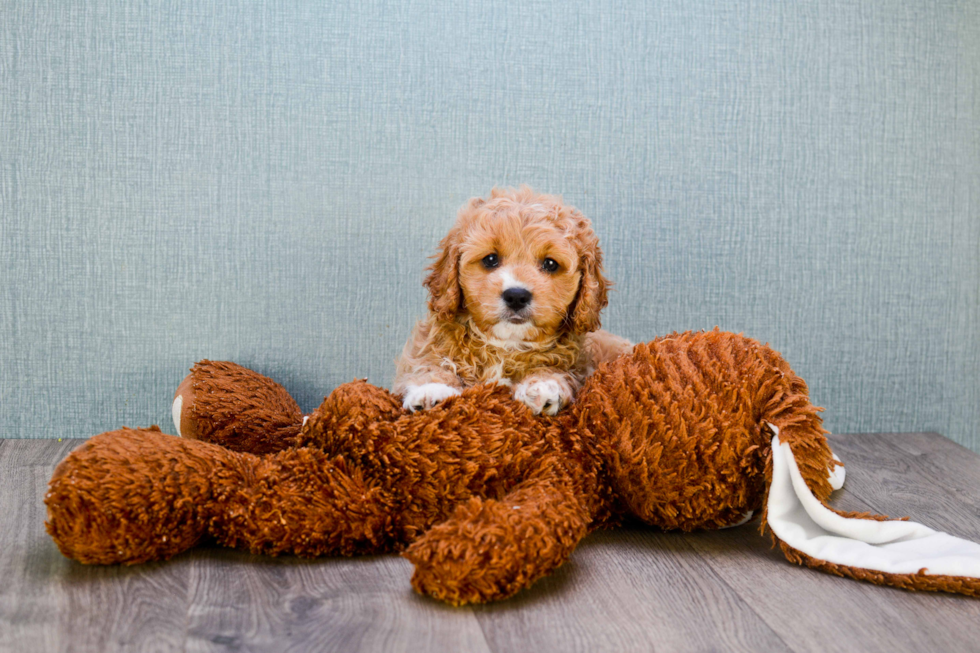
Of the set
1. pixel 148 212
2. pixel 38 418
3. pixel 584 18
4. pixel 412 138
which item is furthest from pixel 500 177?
pixel 38 418

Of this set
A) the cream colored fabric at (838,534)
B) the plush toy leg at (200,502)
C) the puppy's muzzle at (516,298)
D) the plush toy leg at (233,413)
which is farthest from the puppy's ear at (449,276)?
the cream colored fabric at (838,534)

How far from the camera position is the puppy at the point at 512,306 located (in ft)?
4.44

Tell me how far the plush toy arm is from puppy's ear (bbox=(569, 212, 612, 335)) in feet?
1.25

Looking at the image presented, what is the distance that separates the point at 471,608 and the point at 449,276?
1.84 ft

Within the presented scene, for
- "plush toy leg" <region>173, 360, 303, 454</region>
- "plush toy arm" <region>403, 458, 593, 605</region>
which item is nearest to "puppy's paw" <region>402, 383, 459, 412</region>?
"plush toy arm" <region>403, 458, 593, 605</region>

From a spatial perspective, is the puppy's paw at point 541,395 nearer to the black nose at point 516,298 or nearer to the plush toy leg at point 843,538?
the black nose at point 516,298

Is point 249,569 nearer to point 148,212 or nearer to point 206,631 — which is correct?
point 206,631

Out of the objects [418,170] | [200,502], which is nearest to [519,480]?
[200,502]

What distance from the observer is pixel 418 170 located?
6.37 ft

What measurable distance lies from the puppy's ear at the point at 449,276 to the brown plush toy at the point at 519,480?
0.59 ft

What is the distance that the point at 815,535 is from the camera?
4.25ft

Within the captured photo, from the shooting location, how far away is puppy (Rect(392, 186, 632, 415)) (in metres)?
1.35

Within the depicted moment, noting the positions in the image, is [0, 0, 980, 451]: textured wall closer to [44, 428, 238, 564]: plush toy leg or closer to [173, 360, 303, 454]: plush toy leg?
[173, 360, 303, 454]: plush toy leg

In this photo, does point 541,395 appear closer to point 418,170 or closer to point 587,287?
point 587,287
